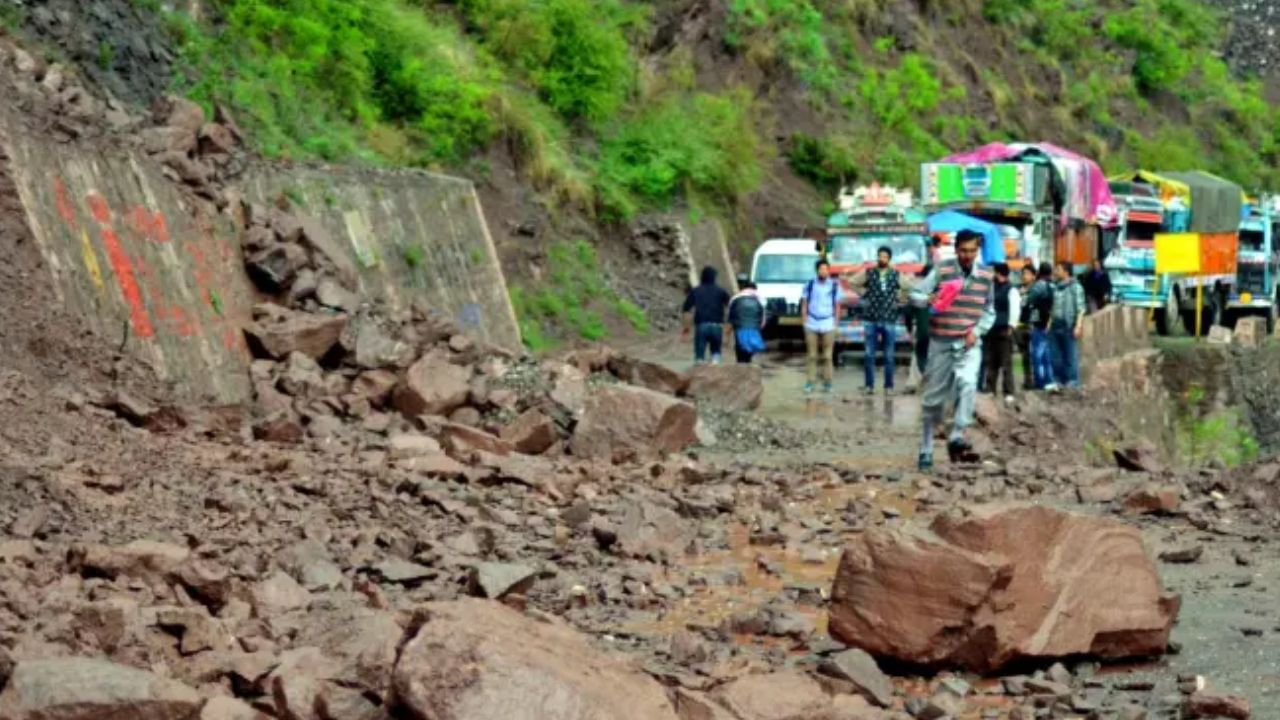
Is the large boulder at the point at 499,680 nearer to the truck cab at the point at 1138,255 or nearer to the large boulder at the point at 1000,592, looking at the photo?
the large boulder at the point at 1000,592

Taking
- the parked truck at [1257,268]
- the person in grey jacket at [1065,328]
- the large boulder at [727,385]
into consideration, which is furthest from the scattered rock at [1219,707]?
the parked truck at [1257,268]

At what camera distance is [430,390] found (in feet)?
59.2

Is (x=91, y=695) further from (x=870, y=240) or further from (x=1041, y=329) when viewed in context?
(x=870, y=240)

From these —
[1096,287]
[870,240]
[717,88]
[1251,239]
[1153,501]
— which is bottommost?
[1251,239]

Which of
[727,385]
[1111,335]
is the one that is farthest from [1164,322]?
[727,385]

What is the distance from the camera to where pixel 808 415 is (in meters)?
24.7

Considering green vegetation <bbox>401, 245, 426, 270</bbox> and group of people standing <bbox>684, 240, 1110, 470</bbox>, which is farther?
group of people standing <bbox>684, 240, 1110, 470</bbox>

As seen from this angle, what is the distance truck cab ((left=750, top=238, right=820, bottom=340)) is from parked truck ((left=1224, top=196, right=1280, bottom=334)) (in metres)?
11.2

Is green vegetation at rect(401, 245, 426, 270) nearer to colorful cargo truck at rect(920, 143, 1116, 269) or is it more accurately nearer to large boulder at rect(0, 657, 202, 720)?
colorful cargo truck at rect(920, 143, 1116, 269)

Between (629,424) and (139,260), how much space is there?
4040mm

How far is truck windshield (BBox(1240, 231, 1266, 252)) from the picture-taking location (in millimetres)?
48178

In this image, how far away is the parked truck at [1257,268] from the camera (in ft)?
149

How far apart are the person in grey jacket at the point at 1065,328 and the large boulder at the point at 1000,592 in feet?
52.6

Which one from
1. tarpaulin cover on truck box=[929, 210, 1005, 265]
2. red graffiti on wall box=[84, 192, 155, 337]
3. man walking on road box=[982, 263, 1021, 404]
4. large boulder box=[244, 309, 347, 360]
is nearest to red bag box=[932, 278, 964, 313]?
large boulder box=[244, 309, 347, 360]
